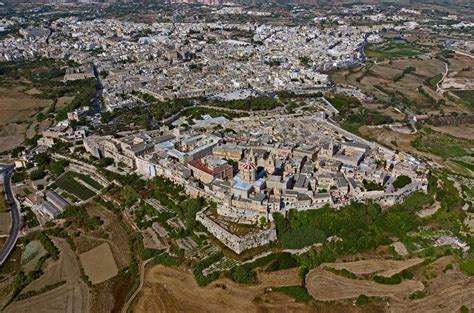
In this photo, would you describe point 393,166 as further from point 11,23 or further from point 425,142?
point 11,23

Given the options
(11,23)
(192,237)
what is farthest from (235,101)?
(11,23)

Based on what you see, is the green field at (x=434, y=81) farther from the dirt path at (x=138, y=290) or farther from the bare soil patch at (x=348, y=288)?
the dirt path at (x=138, y=290)

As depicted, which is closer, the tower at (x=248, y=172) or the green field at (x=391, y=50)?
the tower at (x=248, y=172)

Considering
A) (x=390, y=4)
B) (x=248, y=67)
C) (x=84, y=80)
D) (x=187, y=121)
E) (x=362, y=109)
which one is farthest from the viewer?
(x=390, y=4)

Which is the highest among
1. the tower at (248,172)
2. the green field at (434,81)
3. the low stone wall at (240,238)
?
the tower at (248,172)

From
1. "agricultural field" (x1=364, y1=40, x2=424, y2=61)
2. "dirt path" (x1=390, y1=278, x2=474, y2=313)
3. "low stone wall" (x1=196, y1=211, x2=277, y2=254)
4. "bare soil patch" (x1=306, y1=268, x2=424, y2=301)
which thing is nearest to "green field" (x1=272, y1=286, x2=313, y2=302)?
"bare soil patch" (x1=306, y1=268, x2=424, y2=301)

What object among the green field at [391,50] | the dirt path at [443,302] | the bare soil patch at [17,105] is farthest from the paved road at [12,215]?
the green field at [391,50]

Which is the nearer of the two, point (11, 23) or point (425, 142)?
point (425, 142)
